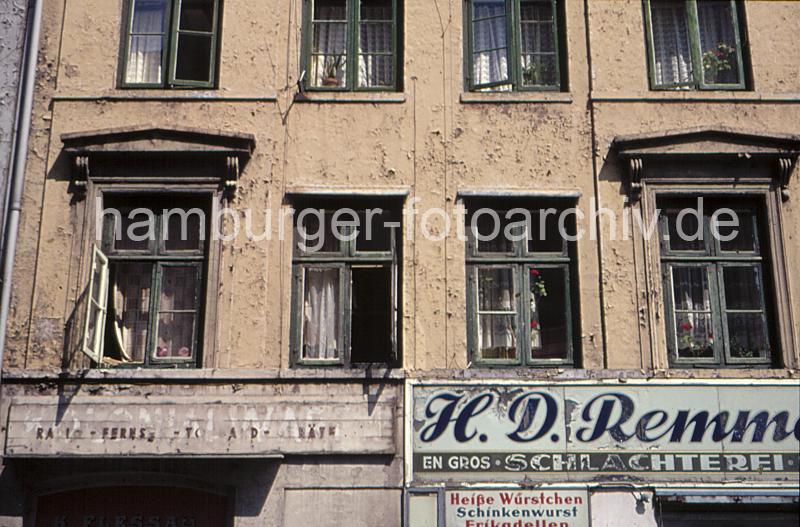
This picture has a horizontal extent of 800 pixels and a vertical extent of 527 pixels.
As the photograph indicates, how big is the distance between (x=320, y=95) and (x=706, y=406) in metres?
5.95

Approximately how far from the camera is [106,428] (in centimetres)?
1020

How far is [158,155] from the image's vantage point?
11.0 meters

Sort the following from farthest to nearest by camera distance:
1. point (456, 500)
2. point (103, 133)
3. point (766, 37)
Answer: point (766, 37) < point (103, 133) < point (456, 500)

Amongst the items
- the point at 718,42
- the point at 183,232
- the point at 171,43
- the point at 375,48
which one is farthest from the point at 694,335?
the point at 171,43

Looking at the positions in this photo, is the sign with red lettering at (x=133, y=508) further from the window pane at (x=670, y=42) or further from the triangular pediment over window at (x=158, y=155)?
the window pane at (x=670, y=42)

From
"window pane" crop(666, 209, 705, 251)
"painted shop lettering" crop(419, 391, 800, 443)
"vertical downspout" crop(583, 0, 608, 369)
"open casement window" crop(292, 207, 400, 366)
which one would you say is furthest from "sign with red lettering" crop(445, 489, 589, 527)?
"window pane" crop(666, 209, 705, 251)

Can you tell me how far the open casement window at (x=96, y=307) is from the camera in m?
10.1

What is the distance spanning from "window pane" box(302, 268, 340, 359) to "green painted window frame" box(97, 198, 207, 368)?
125 cm

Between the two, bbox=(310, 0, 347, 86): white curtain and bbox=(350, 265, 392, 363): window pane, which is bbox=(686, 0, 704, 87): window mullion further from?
bbox=(350, 265, 392, 363): window pane

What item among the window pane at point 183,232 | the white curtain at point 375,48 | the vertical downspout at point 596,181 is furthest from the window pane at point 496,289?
the window pane at point 183,232

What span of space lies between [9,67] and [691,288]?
8.90 metres

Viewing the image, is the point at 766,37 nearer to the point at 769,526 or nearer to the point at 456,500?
the point at 769,526

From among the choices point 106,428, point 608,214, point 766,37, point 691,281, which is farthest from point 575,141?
point 106,428

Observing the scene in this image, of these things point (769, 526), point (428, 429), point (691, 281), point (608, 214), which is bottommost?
point (769, 526)
